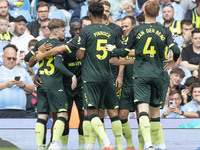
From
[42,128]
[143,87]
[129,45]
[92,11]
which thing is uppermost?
[92,11]

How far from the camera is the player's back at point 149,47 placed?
7.91 m

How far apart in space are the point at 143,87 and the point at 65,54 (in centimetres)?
186

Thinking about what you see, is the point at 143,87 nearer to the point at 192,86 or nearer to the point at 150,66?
the point at 150,66

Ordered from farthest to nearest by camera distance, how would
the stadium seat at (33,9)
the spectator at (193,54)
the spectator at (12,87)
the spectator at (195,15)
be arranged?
the stadium seat at (33,9) → the spectator at (195,15) → the spectator at (193,54) → the spectator at (12,87)

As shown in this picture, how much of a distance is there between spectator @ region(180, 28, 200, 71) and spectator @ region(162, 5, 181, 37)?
0.88m

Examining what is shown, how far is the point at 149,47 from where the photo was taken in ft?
26.0

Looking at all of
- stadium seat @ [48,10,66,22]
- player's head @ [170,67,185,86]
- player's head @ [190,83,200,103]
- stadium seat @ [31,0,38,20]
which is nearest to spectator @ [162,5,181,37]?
player's head @ [170,67,185,86]

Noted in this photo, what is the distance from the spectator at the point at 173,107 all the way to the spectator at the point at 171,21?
2762mm

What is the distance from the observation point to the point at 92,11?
8.12 m

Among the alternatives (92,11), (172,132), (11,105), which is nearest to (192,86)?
(172,132)

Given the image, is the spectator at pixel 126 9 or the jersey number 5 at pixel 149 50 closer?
the jersey number 5 at pixel 149 50

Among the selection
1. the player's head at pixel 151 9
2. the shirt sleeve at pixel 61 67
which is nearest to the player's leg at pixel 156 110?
the player's head at pixel 151 9

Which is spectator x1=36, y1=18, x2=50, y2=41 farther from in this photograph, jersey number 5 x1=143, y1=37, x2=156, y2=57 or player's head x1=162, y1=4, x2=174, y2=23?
jersey number 5 x1=143, y1=37, x2=156, y2=57

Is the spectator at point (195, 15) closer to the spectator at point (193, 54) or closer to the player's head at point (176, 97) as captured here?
the spectator at point (193, 54)
